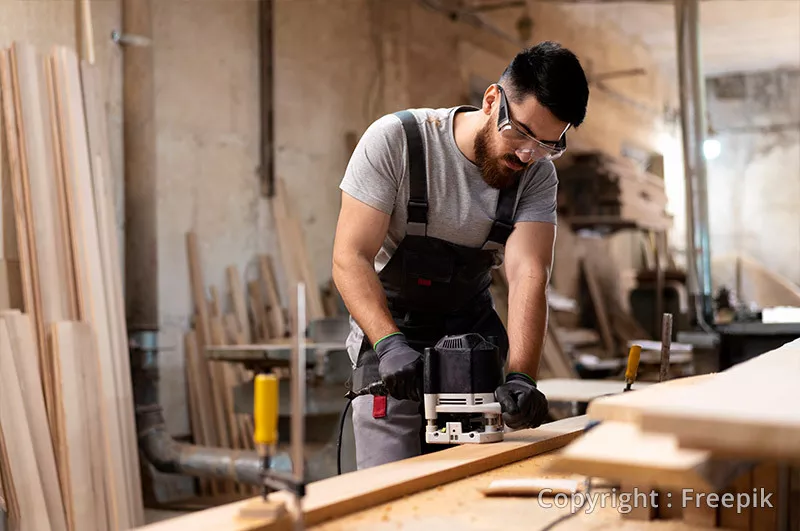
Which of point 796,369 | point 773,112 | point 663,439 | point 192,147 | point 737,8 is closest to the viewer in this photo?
point 663,439

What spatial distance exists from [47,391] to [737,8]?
664 centimetres

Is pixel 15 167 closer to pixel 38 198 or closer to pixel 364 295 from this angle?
pixel 38 198

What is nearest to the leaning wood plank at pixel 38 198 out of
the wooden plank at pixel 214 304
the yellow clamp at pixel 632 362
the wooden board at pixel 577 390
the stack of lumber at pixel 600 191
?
the wooden plank at pixel 214 304

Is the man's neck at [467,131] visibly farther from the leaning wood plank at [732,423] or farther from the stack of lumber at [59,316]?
the stack of lumber at [59,316]

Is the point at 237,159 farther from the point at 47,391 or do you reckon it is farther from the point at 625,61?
the point at 625,61

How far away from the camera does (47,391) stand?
142 inches

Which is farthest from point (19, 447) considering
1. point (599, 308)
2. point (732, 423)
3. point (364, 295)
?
point (599, 308)

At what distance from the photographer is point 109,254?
416cm

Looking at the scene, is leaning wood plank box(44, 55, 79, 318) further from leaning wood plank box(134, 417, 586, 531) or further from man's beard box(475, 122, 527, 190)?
leaning wood plank box(134, 417, 586, 531)

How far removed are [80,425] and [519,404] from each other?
223 centimetres

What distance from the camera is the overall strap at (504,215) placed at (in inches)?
104

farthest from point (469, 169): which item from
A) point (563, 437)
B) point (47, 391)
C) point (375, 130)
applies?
point (47, 391)

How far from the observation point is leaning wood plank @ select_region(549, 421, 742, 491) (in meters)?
1.18

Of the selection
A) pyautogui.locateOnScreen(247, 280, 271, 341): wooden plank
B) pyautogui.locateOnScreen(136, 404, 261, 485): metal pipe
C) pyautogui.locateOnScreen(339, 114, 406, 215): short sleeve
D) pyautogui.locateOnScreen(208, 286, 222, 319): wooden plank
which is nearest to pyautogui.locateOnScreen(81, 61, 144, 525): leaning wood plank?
pyautogui.locateOnScreen(136, 404, 261, 485): metal pipe
